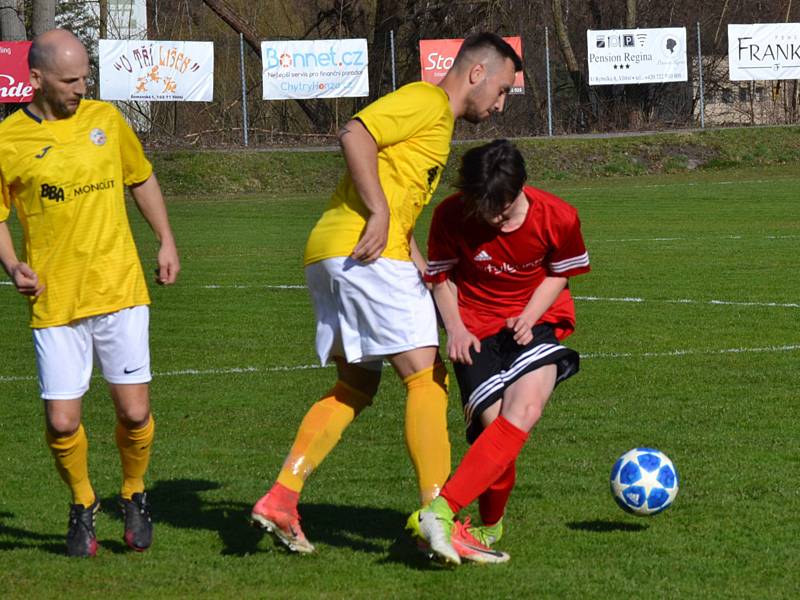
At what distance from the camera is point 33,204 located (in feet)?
16.7

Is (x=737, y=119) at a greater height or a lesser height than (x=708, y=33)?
lesser

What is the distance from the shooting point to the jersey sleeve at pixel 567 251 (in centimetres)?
509

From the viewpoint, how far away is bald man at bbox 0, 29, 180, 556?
16.6ft

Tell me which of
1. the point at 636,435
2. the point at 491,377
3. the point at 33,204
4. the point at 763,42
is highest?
the point at 763,42

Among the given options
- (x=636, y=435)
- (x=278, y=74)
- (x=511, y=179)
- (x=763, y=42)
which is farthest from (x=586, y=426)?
(x=763, y=42)

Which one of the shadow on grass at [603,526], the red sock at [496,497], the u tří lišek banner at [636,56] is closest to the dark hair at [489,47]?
the red sock at [496,497]

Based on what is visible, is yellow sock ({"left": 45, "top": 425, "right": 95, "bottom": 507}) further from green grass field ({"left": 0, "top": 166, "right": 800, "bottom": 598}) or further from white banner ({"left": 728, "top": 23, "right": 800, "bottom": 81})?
white banner ({"left": 728, "top": 23, "right": 800, "bottom": 81})

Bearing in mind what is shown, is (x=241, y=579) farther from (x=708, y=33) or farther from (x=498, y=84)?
(x=708, y=33)

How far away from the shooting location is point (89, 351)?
520 centimetres

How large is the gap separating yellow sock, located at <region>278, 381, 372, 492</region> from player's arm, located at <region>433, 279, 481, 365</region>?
1.56ft

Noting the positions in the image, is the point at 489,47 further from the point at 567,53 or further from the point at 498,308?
the point at 567,53

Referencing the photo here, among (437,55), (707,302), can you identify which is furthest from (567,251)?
(437,55)

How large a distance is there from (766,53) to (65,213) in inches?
1143

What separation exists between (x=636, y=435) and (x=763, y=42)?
2641 centimetres
